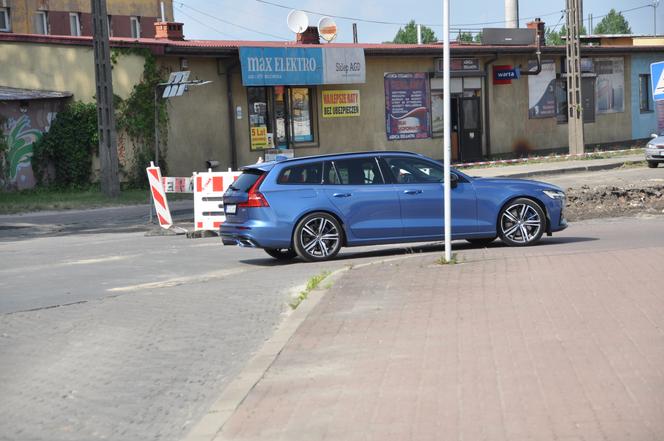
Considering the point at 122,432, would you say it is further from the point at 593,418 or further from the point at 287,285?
the point at 287,285

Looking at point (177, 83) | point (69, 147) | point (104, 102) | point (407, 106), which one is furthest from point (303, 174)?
point (407, 106)

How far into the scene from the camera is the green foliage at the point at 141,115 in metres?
31.6

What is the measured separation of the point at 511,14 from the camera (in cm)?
6028

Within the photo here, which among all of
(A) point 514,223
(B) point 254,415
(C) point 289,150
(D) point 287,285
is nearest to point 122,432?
(B) point 254,415

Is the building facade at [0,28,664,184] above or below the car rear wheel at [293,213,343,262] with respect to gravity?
above

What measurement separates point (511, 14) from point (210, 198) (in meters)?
43.8

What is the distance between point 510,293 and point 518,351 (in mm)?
2395

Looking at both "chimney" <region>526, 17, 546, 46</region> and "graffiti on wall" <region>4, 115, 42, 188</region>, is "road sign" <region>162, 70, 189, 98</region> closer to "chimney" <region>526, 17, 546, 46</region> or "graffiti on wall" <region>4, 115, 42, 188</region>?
"graffiti on wall" <region>4, 115, 42, 188</region>

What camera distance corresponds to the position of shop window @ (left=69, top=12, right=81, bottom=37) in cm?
5053

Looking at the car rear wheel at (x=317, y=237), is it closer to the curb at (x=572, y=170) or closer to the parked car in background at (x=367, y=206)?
the parked car in background at (x=367, y=206)

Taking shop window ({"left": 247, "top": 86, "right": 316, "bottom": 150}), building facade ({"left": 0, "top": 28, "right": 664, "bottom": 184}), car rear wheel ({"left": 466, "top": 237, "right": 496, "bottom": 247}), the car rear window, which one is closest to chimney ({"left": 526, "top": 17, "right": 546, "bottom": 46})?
building facade ({"left": 0, "top": 28, "right": 664, "bottom": 184})

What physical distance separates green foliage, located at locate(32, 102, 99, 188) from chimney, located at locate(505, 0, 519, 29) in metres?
34.1

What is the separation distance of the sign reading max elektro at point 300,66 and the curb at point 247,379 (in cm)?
2458

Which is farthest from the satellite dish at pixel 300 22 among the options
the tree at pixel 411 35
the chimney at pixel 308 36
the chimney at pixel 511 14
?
the tree at pixel 411 35
